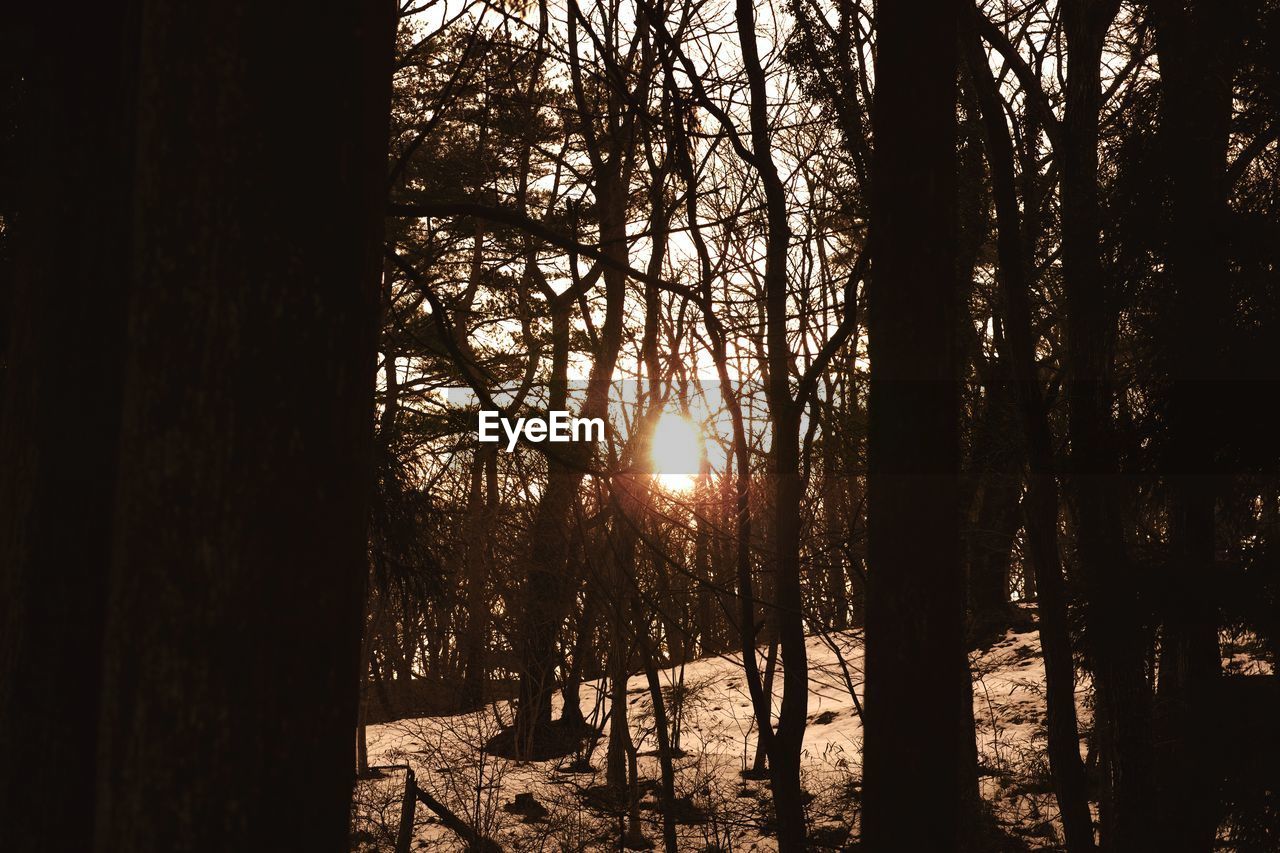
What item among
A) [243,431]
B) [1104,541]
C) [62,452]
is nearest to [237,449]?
[243,431]

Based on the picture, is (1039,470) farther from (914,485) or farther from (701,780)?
(701,780)

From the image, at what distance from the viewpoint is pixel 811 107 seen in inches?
333

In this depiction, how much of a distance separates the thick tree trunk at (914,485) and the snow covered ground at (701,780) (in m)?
4.97

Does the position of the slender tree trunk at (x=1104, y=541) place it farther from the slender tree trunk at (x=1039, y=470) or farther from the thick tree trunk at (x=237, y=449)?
the thick tree trunk at (x=237, y=449)

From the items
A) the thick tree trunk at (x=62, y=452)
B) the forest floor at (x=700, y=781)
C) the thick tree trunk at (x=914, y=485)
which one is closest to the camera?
the thick tree trunk at (x=62, y=452)

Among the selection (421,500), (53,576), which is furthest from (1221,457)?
(53,576)

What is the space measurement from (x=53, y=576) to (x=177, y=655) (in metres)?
0.62

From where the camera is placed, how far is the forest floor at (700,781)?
946 centimetres

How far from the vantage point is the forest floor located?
946 centimetres

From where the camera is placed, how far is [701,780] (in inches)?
447

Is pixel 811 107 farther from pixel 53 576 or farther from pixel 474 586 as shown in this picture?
pixel 53 576

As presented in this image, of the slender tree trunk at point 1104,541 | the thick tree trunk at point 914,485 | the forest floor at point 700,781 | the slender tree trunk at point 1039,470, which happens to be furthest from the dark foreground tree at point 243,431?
the forest floor at point 700,781

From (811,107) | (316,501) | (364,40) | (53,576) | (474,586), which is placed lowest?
(474,586)

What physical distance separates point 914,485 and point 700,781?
892 cm
